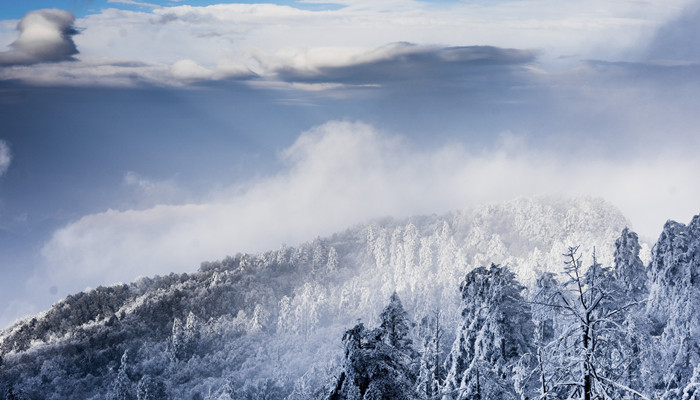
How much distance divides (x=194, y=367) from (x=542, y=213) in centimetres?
14867

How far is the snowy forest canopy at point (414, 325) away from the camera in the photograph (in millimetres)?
11992

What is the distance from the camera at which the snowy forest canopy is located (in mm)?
11992

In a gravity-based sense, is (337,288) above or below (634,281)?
below

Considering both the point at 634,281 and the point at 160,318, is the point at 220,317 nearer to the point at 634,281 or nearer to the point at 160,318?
the point at 160,318

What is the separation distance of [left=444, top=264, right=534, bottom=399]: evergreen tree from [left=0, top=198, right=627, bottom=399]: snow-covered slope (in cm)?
4844

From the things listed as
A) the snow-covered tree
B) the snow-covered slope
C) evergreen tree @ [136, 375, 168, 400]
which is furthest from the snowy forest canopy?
the snow-covered slope

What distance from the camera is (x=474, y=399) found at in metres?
15.5

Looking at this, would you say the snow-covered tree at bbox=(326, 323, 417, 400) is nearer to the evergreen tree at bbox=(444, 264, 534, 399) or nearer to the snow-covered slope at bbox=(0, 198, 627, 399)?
the evergreen tree at bbox=(444, 264, 534, 399)

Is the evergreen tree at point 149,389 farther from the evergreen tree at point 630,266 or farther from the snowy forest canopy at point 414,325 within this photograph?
the evergreen tree at point 630,266

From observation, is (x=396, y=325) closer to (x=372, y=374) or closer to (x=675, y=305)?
(x=372, y=374)

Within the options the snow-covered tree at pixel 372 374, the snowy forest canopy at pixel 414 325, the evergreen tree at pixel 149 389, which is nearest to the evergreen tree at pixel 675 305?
the snowy forest canopy at pixel 414 325

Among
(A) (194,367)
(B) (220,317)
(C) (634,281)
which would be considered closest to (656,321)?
(C) (634,281)

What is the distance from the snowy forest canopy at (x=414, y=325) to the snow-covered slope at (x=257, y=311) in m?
0.60

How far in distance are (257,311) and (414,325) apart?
130910 mm
